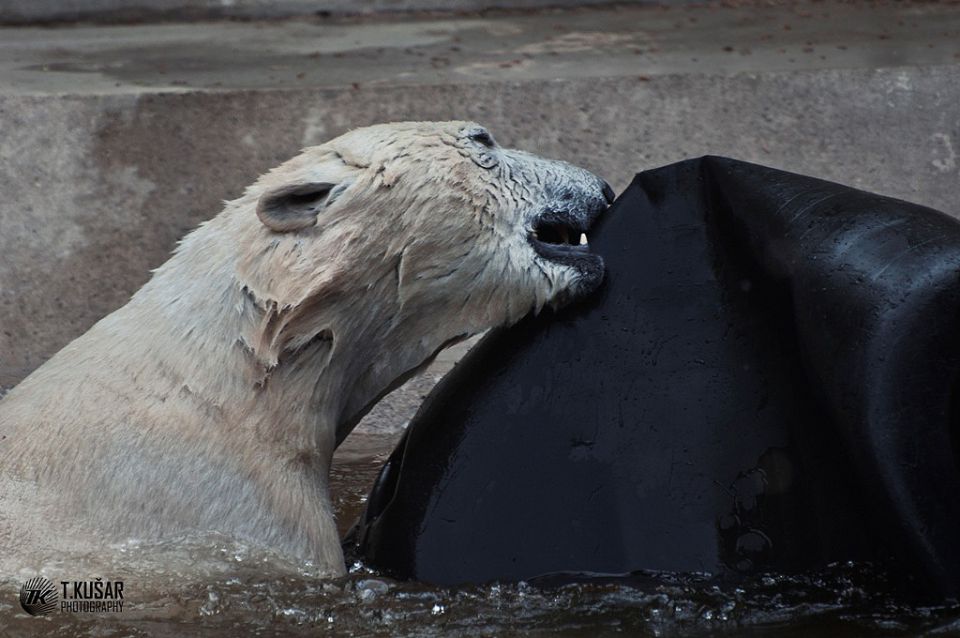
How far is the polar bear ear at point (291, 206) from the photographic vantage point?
112 inches

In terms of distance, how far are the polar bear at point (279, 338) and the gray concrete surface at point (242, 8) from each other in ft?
13.9

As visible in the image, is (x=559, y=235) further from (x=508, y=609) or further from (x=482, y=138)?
(x=508, y=609)

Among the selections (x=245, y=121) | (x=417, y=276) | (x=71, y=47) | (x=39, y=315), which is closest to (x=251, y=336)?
(x=417, y=276)

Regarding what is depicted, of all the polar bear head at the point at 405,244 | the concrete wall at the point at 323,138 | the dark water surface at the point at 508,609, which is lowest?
the dark water surface at the point at 508,609

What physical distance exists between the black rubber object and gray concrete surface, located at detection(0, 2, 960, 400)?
2048 millimetres

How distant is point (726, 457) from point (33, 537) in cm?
129

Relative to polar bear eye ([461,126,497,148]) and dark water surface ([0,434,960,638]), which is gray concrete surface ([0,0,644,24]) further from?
dark water surface ([0,434,960,638])

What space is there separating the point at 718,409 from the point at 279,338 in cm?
86

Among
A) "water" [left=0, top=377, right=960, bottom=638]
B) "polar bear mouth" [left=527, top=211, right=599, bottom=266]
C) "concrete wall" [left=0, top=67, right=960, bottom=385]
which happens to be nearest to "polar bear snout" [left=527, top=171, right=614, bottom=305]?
"polar bear mouth" [left=527, top=211, right=599, bottom=266]

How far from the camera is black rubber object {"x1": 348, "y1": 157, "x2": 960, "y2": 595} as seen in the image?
2.38 m

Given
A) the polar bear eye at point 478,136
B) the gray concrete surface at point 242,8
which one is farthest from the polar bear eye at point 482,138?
Result: the gray concrete surface at point 242,8

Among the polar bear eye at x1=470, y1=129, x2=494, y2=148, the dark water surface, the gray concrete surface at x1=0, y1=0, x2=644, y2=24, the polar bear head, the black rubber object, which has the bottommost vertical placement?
the dark water surface

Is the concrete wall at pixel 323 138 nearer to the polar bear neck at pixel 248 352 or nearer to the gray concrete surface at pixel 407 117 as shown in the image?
the gray concrete surface at pixel 407 117

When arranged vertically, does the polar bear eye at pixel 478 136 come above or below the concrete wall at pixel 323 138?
below
